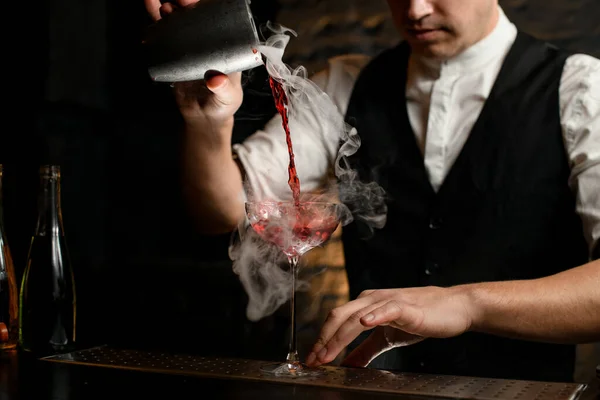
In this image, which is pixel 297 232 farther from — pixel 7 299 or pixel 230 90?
pixel 7 299

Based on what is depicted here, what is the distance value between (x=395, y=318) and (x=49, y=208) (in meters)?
0.95

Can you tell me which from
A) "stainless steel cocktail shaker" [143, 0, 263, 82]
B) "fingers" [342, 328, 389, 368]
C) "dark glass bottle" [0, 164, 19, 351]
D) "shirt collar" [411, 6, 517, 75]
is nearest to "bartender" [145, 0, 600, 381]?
"shirt collar" [411, 6, 517, 75]

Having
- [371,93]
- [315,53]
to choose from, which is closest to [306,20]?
[315,53]

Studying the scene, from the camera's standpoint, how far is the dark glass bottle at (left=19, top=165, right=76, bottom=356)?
1.86 metres

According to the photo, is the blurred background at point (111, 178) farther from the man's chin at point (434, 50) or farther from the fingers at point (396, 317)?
the fingers at point (396, 317)

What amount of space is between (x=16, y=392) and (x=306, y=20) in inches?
50.7

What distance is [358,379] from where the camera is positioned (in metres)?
1.44

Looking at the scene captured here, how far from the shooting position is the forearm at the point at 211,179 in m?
2.23

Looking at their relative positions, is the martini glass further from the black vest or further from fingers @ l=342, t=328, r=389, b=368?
the black vest

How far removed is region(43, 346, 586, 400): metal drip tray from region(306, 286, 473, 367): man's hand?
7 centimetres

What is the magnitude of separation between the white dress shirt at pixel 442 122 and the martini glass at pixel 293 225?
1.89 feet

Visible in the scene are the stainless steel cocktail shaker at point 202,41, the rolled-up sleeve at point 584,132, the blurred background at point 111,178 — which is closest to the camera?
the stainless steel cocktail shaker at point 202,41

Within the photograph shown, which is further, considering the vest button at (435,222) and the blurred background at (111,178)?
the blurred background at (111,178)

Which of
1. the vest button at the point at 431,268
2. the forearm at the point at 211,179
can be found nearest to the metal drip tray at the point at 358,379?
the vest button at the point at 431,268
